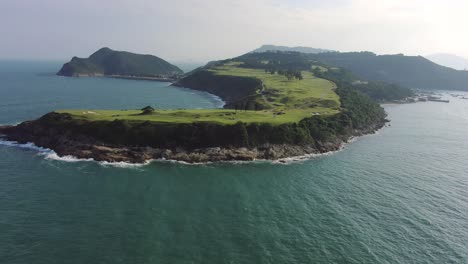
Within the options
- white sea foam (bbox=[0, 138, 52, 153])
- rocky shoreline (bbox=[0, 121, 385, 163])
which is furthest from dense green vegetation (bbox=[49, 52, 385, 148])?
white sea foam (bbox=[0, 138, 52, 153])

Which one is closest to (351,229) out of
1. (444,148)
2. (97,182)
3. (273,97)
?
(97,182)

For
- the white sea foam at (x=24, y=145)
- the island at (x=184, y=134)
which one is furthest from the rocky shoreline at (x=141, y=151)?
the white sea foam at (x=24, y=145)

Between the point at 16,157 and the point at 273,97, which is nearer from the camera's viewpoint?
the point at 16,157

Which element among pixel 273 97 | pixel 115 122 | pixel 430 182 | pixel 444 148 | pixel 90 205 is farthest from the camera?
pixel 273 97

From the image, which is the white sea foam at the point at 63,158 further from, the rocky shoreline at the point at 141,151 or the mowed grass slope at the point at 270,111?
the mowed grass slope at the point at 270,111

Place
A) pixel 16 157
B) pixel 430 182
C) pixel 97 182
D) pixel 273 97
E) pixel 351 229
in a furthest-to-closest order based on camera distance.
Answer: pixel 273 97, pixel 16 157, pixel 430 182, pixel 97 182, pixel 351 229

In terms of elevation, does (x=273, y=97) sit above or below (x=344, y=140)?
above

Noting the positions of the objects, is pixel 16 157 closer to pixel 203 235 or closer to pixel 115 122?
pixel 115 122
